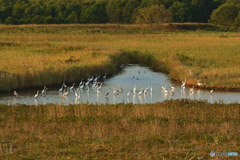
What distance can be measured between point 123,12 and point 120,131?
317 ft

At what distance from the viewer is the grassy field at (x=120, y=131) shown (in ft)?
31.0

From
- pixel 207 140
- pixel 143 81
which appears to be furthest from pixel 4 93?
pixel 207 140

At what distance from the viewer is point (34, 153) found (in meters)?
9.32

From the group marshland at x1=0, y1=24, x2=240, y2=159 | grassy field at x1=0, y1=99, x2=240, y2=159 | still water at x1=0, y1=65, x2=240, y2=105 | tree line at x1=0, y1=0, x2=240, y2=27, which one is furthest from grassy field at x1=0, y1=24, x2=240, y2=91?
tree line at x1=0, y1=0, x2=240, y2=27

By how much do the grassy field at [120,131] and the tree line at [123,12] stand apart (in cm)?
6385

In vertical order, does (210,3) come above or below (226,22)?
above

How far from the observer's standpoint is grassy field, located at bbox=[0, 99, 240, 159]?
9.44 metres

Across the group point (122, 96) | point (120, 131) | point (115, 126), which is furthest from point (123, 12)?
point (120, 131)

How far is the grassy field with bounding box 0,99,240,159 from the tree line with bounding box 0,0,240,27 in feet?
209

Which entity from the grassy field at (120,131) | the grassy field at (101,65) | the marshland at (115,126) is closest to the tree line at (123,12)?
the grassy field at (101,65)

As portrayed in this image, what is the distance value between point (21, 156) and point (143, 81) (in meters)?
17.8

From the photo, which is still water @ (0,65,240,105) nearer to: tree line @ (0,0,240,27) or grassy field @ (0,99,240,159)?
grassy field @ (0,99,240,159)

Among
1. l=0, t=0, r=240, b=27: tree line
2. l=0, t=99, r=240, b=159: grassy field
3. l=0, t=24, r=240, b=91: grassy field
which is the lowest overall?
l=0, t=99, r=240, b=159: grassy field

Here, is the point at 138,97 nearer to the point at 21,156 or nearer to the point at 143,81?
the point at 143,81
